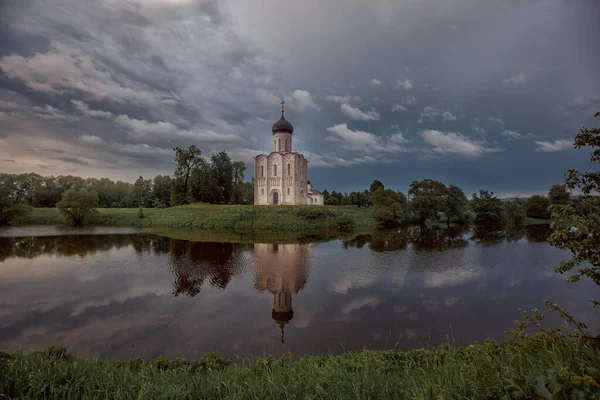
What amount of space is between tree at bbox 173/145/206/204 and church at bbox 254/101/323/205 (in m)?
10.6

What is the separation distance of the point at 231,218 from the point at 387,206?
24691 millimetres

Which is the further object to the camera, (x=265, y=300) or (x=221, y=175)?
(x=221, y=175)

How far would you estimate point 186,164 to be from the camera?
50.0 meters

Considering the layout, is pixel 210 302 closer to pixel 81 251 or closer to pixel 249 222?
pixel 81 251

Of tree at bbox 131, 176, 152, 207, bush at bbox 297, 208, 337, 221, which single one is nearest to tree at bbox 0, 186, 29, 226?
tree at bbox 131, 176, 152, 207

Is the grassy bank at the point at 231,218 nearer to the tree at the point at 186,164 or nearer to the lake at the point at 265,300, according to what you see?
the tree at the point at 186,164

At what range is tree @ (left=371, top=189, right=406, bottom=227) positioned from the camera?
4425cm

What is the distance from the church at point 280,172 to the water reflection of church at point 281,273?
27600 mm

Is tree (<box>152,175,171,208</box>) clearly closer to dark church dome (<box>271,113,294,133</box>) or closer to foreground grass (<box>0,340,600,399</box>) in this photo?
dark church dome (<box>271,113,294,133</box>)

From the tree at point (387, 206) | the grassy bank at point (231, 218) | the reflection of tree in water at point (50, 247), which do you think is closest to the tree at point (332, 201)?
the tree at point (387, 206)

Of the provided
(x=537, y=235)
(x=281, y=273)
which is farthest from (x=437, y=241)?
(x=281, y=273)

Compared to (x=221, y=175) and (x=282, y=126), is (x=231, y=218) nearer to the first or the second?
(x=221, y=175)

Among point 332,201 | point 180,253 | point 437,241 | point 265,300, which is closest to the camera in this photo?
point 265,300

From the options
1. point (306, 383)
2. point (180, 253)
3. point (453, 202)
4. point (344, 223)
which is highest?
point (453, 202)
